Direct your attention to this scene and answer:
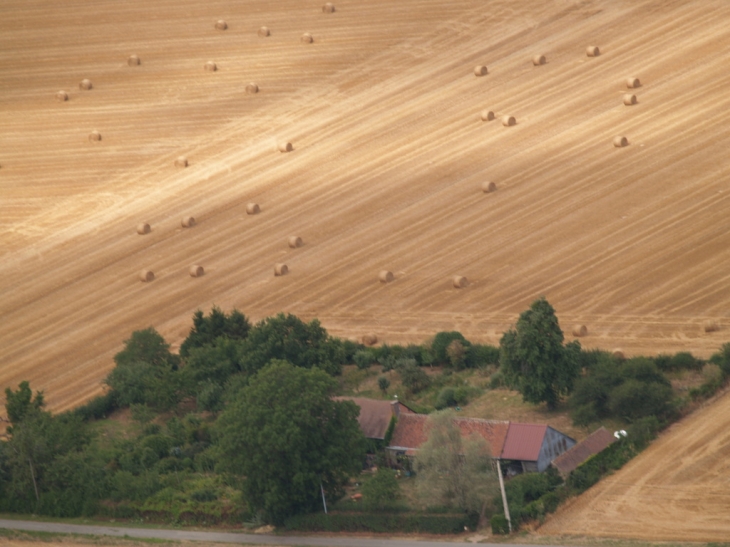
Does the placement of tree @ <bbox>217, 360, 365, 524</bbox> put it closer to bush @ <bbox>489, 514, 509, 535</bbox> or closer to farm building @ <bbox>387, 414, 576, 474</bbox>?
farm building @ <bbox>387, 414, 576, 474</bbox>

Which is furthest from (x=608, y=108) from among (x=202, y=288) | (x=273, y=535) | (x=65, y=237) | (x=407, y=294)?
(x=273, y=535)

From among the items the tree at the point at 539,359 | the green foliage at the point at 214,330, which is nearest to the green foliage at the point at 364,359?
the green foliage at the point at 214,330

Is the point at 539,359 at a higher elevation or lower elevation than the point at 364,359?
lower

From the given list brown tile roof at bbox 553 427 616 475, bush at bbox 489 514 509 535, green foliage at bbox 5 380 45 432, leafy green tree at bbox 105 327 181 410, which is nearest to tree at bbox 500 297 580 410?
brown tile roof at bbox 553 427 616 475

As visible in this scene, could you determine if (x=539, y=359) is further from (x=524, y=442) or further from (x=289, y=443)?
(x=289, y=443)

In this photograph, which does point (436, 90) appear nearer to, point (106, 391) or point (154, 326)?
point (154, 326)

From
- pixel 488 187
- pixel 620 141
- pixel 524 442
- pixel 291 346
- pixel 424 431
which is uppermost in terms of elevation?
pixel 620 141

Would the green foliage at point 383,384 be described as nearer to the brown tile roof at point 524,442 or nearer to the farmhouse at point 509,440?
the farmhouse at point 509,440

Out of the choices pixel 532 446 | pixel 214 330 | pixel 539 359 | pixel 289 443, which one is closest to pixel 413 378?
pixel 539 359
